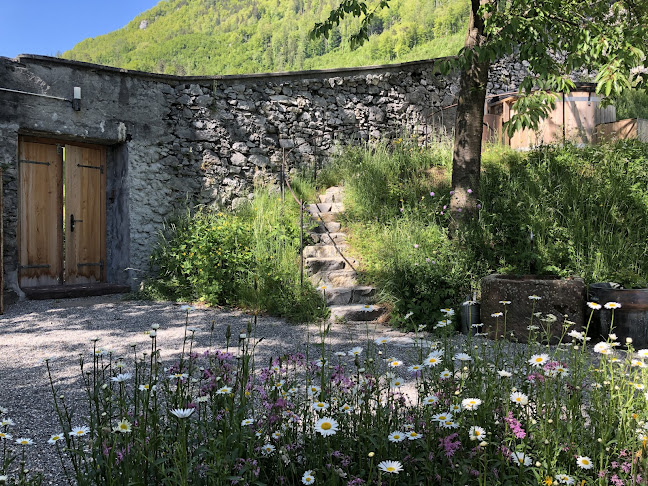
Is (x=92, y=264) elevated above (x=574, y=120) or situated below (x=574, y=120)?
below

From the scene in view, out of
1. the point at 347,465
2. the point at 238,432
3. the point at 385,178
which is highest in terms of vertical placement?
the point at 385,178

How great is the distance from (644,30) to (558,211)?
2.05 meters

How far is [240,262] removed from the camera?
6156 mm

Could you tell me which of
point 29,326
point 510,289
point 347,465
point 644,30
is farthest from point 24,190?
point 644,30

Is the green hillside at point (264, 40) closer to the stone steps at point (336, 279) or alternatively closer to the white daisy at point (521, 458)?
the stone steps at point (336, 279)

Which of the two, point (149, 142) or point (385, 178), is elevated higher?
point (149, 142)

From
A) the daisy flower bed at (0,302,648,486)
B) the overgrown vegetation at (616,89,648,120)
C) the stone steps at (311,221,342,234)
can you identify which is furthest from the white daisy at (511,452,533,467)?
the overgrown vegetation at (616,89,648,120)

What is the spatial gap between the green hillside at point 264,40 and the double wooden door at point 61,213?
62.4 feet

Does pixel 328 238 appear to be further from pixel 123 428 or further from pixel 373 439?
pixel 123 428

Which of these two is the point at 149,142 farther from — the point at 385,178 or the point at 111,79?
the point at 385,178

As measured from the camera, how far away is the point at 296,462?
1.69 meters

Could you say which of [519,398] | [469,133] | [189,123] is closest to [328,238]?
[469,133]

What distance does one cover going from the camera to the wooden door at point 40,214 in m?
6.91

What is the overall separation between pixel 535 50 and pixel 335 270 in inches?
129
